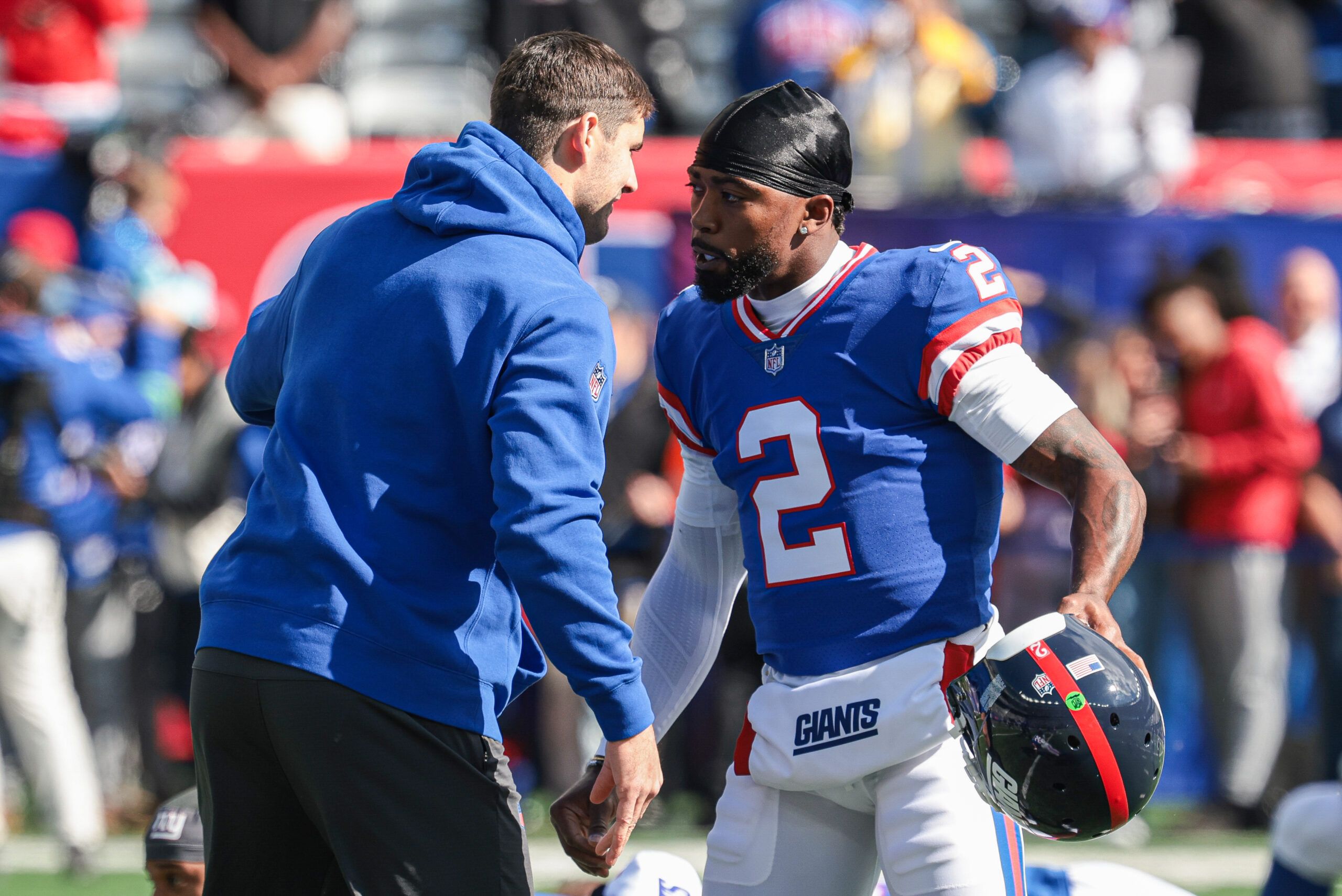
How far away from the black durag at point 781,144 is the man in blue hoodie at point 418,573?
0.49m

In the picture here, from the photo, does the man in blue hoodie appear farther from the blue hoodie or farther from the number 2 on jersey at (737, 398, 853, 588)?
the number 2 on jersey at (737, 398, 853, 588)

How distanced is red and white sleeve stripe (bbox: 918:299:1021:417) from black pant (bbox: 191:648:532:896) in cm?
98

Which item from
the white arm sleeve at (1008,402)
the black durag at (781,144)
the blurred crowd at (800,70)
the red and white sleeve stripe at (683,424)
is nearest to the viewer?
the white arm sleeve at (1008,402)

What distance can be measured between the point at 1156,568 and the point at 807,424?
417 cm

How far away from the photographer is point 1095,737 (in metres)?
2.47

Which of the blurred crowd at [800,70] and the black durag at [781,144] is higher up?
the black durag at [781,144]

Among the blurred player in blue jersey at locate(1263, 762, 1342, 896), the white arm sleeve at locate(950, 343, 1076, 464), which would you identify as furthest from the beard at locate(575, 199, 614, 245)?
the blurred player in blue jersey at locate(1263, 762, 1342, 896)

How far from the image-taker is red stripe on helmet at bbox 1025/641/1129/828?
8.10 ft

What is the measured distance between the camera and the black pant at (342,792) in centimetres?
247

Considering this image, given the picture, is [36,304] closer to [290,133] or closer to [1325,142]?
[290,133]

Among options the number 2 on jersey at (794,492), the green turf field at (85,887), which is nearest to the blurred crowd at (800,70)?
the green turf field at (85,887)

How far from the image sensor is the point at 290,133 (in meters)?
8.30

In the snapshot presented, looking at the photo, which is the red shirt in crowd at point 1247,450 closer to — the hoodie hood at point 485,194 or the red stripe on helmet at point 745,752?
the red stripe on helmet at point 745,752

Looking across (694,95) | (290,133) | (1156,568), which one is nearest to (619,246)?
(290,133)
